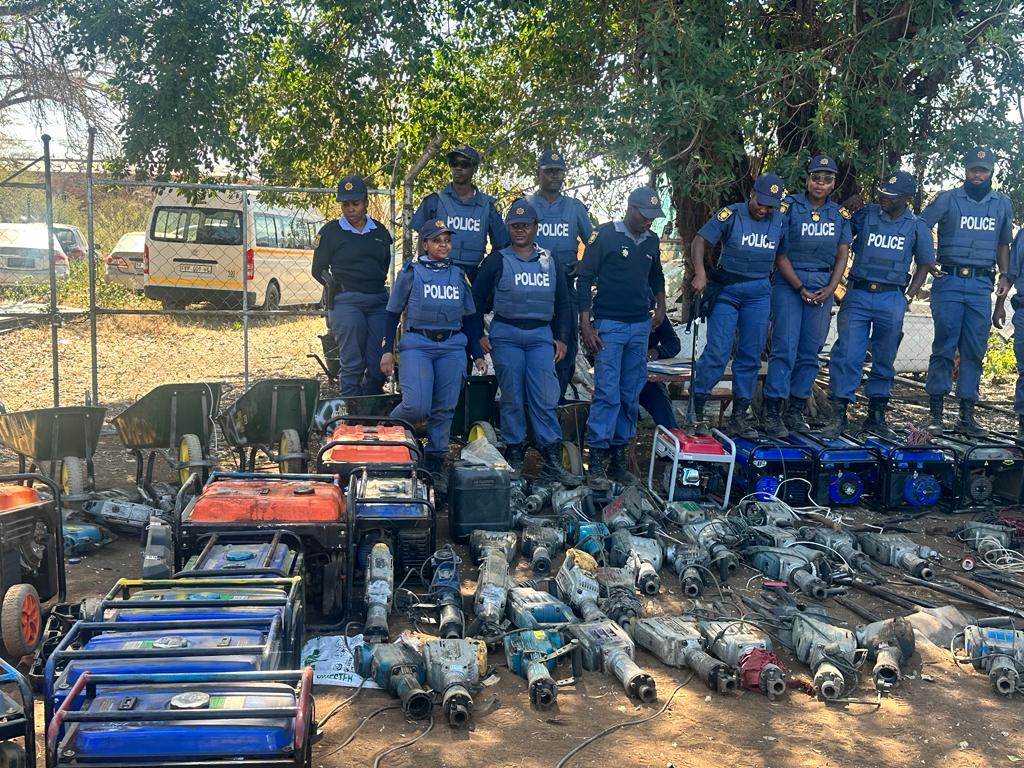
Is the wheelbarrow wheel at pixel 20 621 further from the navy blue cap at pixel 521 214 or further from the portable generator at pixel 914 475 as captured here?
the portable generator at pixel 914 475

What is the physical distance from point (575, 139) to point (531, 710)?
7002 millimetres

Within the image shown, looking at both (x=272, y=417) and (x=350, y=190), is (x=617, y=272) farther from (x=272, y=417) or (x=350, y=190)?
(x=272, y=417)

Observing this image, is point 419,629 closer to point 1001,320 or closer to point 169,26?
point 169,26

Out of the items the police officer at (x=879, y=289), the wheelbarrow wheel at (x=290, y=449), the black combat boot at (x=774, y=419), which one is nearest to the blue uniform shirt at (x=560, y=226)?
the black combat boot at (x=774, y=419)

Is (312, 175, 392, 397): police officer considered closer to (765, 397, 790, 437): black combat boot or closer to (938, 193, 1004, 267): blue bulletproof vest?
(765, 397, 790, 437): black combat boot

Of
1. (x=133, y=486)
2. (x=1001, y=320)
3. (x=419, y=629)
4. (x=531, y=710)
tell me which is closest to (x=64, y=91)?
(x=133, y=486)

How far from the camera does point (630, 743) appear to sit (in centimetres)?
461

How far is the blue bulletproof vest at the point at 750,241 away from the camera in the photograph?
863cm

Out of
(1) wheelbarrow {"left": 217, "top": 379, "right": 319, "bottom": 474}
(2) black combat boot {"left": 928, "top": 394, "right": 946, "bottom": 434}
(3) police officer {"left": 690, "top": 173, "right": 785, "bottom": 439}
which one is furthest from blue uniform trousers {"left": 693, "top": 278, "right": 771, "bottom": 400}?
(1) wheelbarrow {"left": 217, "top": 379, "right": 319, "bottom": 474}

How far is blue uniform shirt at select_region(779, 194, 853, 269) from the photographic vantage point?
29.0ft

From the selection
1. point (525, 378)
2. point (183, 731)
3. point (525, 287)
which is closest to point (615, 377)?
point (525, 378)

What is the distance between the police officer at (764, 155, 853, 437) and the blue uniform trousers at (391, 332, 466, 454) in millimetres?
2759

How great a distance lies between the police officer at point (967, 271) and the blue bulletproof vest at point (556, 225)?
10.2 feet

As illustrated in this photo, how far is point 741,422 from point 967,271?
246cm
